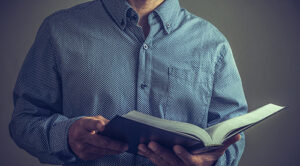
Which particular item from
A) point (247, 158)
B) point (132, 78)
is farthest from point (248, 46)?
point (132, 78)

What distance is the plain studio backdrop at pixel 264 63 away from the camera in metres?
1.59

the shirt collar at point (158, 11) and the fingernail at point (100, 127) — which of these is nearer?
the fingernail at point (100, 127)

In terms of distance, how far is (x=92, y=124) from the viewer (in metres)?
0.84

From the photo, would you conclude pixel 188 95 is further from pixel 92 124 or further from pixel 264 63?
pixel 264 63

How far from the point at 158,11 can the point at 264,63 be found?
66cm

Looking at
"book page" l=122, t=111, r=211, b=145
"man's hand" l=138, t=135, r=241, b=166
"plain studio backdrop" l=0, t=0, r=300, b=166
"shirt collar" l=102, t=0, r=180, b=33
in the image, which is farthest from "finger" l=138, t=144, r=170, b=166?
"plain studio backdrop" l=0, t=0, r=300, b=166

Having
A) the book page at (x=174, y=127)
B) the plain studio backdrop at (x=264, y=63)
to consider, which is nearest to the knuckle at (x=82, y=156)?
the book page at (x=174, y=127)

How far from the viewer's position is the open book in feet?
2.47

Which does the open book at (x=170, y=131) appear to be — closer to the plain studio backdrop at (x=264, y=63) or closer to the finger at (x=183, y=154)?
the finger at (x=183, y=154)

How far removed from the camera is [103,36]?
110 centimetres

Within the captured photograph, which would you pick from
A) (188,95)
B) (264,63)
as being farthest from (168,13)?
(264,63)

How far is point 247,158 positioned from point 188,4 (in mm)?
713

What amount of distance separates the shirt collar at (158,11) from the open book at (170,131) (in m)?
0.39

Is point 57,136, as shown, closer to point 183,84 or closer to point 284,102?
point 183,84
